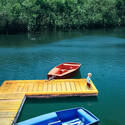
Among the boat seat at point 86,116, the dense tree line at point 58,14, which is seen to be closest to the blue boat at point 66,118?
the boat seat at point 86,116

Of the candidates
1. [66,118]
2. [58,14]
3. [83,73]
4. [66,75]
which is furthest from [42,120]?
[58,14]

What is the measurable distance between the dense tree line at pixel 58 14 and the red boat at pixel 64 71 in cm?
4056

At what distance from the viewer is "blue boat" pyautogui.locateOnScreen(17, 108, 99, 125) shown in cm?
1045

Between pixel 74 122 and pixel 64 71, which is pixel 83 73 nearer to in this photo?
pixel 64 71

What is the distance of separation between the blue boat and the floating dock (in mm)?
1582

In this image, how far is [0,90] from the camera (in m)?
15.2

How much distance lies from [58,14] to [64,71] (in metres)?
52.5

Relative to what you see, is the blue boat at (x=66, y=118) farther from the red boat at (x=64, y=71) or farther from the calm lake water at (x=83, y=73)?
the red boat at (x=64, y=71)

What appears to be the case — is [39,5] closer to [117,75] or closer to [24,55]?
[24,55]

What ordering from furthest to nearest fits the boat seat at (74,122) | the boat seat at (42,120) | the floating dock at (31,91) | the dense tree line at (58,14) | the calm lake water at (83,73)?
1. the dense tree line at (58,14)
2. the calm lake water at (83,73)
3. the floating dock at (31,91)
4. the boat seat at (74,122)
5. the boat seat at (42,120)

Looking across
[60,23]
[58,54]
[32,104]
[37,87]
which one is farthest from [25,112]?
[60,23]

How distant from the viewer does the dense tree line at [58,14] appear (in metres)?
58.9

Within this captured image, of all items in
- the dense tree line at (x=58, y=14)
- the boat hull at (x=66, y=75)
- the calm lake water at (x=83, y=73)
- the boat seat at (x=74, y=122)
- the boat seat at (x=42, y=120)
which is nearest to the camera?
the boat seat at (x=42, y=120)

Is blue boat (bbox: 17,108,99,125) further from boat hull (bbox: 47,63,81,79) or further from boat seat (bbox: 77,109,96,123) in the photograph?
boat hull (bbox: 47,63,81,79)
